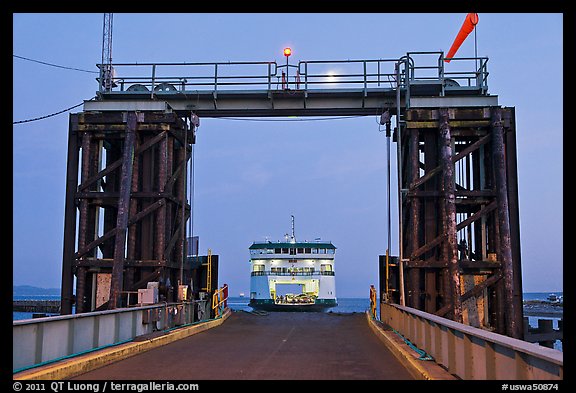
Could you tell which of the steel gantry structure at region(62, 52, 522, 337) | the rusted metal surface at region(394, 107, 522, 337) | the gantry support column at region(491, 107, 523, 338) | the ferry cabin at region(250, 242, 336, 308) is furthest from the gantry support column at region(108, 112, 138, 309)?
the ferry cabin at region(250, 242, 336, 308)

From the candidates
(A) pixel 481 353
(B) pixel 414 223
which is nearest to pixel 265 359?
(A) pixel 481 353

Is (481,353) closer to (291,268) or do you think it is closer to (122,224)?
(122,224)

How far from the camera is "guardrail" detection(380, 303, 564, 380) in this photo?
6.68m

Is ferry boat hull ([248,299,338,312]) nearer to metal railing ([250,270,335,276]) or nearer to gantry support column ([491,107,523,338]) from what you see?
metal railing ([250,270,335,276])

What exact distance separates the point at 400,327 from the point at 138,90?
14.4 meters

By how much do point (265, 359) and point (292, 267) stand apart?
44.8 m

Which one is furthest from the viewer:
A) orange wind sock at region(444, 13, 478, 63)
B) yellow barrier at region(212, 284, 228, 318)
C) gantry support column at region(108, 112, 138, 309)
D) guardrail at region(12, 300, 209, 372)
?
yellow barrier at region(212, 284, 228, 318)

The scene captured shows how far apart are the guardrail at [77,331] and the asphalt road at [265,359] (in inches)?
31.4

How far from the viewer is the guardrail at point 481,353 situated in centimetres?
668

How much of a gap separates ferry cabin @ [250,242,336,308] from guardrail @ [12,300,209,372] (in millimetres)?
37169

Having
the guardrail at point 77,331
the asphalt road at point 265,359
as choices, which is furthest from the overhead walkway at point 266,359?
the guardrail at point 77,331
